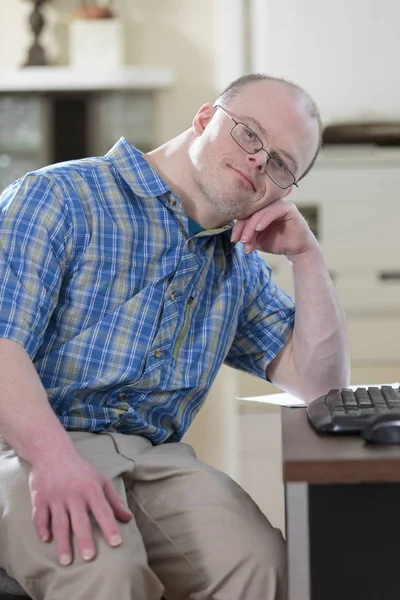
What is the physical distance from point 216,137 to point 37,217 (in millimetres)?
330

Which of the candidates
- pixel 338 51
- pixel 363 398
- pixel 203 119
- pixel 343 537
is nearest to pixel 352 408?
pixel 363 398

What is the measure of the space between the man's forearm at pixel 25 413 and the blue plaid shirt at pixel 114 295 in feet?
0.11

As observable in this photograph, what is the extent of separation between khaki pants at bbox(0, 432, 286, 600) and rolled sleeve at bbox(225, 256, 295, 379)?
31 cm

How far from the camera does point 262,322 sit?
170cm

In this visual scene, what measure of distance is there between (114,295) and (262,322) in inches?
13.7

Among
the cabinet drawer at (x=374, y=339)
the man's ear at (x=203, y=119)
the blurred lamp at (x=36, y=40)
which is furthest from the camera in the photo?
the blurred lamp at (x=36, y=40)

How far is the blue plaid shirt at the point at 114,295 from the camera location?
1359 mm

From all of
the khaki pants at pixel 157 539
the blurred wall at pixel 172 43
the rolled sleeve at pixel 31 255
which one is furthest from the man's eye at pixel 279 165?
the blurred wall at pixel 172 43

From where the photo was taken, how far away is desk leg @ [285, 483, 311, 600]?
39.8 inches

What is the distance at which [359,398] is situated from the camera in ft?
4.05

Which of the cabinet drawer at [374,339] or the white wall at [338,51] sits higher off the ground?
the white wall at [338,51]

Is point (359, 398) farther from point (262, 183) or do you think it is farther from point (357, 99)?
point (357, 99)

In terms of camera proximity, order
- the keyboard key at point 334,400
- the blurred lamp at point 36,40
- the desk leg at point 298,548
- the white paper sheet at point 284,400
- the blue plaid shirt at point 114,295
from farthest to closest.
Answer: the blurred lamp at point 36,40 < the white paper sheet at point 284,400 < the blue plaid shirt at point 114,295 < the keyboard key at point 334,400 < the desk leg at point 298,548

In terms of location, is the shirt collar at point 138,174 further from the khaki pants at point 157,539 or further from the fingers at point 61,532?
the fingers at point 61,532
